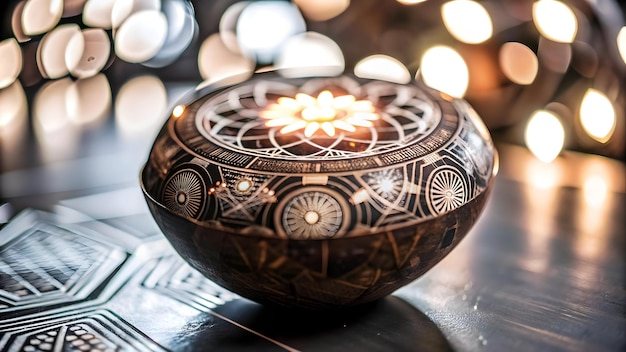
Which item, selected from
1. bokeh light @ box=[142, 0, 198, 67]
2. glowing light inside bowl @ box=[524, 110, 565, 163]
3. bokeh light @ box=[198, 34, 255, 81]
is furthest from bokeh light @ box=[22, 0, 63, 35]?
glowing light inside bowl @ box=[524, 110, 565, 163]

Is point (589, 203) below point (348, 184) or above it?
below

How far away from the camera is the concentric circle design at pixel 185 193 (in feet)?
2.56

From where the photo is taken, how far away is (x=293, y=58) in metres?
1.76

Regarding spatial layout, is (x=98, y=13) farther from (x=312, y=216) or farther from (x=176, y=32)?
(x=312, y=216)

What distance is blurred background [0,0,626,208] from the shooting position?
54.1 inches

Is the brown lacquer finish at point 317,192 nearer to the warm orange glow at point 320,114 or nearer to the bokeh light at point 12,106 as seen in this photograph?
the warm orange glow at point 320,114

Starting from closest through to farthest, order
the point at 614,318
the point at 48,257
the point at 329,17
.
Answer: the point at 614,318
the point at 48,257
the point at 329,17

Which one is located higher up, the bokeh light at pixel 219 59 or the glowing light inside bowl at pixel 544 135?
the bokeh light at pixel 219 59

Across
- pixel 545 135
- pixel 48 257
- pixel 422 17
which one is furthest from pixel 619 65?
pixel 48 257

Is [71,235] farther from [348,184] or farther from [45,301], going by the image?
[348,184]

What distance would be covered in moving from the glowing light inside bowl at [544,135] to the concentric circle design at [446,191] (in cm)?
63

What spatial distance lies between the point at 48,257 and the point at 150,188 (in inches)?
12.5

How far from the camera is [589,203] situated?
4.01 feet

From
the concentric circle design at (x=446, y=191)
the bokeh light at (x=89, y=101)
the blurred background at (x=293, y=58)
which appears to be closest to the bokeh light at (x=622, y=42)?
the blurred background at (x=293, y=58)
